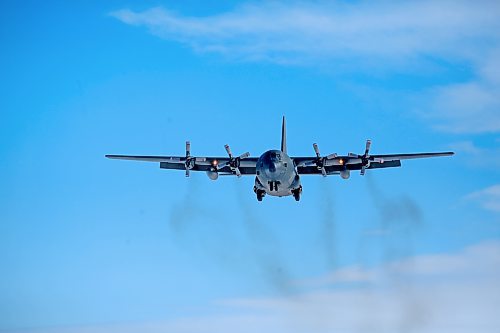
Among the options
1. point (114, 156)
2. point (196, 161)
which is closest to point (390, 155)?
point (196, 161)

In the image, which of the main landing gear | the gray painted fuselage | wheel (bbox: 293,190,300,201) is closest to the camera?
the gray painted fuselage

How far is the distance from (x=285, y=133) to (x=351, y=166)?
9.36 meters

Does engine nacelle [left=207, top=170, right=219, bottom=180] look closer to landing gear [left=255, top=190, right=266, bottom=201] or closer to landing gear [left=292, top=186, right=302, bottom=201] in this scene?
landing gear [left=255, top=190, right=266, bottom=201]

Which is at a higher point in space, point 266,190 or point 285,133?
point 285,133

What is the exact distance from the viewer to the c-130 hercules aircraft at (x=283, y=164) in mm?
111250

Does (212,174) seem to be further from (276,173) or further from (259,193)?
(276,173)

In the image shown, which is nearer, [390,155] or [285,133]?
Result: [390,155]

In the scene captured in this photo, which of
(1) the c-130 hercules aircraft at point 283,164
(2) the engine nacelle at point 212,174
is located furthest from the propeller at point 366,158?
(2) the engine nacelle at point 212,174

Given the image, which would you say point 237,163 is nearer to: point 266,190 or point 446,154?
point 266,190

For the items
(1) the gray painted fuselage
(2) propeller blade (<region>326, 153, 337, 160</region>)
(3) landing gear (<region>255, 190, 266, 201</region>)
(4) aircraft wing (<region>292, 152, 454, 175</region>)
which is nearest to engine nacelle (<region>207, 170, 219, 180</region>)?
(3) landing gear (<region>255, 190, 266, 201</region>)

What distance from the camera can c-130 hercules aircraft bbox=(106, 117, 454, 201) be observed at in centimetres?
11125

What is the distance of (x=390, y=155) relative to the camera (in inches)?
4510

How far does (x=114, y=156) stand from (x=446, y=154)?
35.0 m

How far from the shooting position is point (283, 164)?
110625 mm
